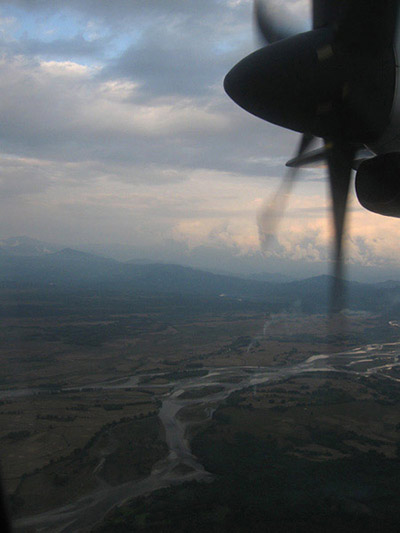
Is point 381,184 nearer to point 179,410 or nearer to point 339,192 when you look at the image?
point 339,192

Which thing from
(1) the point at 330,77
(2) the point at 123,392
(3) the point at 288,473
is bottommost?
(2) the point at 123,392

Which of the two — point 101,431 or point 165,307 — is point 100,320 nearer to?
point 165,307

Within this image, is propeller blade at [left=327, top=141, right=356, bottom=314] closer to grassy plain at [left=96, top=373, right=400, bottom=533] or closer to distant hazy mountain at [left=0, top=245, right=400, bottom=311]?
grassy plain at [left=96, top=373, right=400, bottom=533]

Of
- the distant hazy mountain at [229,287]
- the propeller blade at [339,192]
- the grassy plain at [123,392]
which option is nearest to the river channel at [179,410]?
the grassy plain at [123,392]

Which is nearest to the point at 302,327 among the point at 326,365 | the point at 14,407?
the point at 326,365

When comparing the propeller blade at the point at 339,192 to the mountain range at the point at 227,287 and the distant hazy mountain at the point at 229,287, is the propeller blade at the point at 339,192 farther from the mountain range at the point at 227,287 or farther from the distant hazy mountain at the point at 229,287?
the distant hazy mountain at the point at 229,287

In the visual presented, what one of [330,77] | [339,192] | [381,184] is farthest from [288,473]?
[330,77]

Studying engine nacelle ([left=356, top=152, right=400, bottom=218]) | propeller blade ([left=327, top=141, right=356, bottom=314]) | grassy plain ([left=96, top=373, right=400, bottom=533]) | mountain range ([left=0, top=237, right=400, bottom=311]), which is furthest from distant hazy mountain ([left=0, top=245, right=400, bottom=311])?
engine nacelle ([left=356, top=152, right=400, bottom=218])
